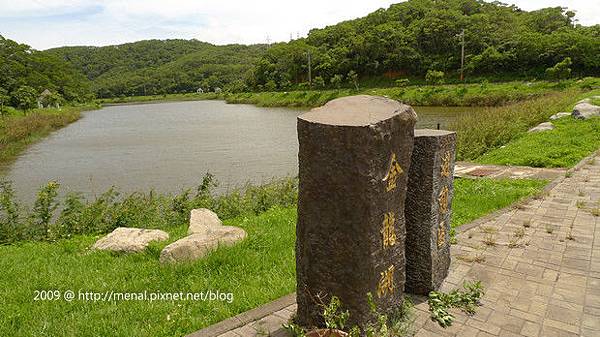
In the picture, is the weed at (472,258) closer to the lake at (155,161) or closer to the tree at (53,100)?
the lake at (155,161)

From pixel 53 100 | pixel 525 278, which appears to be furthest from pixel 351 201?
pixel 53 100

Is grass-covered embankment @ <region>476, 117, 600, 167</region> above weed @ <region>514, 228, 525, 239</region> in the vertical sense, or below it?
above

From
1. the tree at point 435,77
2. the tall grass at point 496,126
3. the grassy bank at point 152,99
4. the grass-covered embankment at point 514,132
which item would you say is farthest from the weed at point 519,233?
the grassy bank at point 152,99

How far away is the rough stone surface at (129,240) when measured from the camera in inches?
211

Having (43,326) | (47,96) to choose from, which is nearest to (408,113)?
(43,326)

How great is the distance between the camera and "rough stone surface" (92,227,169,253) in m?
5.35

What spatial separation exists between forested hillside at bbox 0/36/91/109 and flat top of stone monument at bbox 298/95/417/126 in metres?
45.4

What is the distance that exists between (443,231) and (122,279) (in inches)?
131

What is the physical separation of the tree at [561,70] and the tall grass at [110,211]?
31.8 metres

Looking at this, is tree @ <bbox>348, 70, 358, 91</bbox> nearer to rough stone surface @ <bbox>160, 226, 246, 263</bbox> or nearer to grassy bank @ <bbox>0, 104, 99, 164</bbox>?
grassy bank @ <bbox>0, 104, 99, 164</bbox>

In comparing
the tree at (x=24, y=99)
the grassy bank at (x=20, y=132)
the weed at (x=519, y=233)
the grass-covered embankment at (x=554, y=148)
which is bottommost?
the grassy bank at (x=20, y=132)

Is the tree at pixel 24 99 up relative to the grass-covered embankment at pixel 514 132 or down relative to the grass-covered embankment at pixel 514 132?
up

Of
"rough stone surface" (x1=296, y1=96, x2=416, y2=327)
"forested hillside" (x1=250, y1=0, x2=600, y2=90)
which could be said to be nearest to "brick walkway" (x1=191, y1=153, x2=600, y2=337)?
"rough stone surface" (x1=296, y1=96, x2=416, y2=327)

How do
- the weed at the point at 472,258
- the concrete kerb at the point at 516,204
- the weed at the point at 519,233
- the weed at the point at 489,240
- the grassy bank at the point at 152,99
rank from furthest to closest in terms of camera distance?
the grassy bank at the point at 152,99 → the concrete kerb at the point at 516,204 → the weed at the point at 519,233 → the weed at the point at 489,240 → the weed at the point at 472,258
